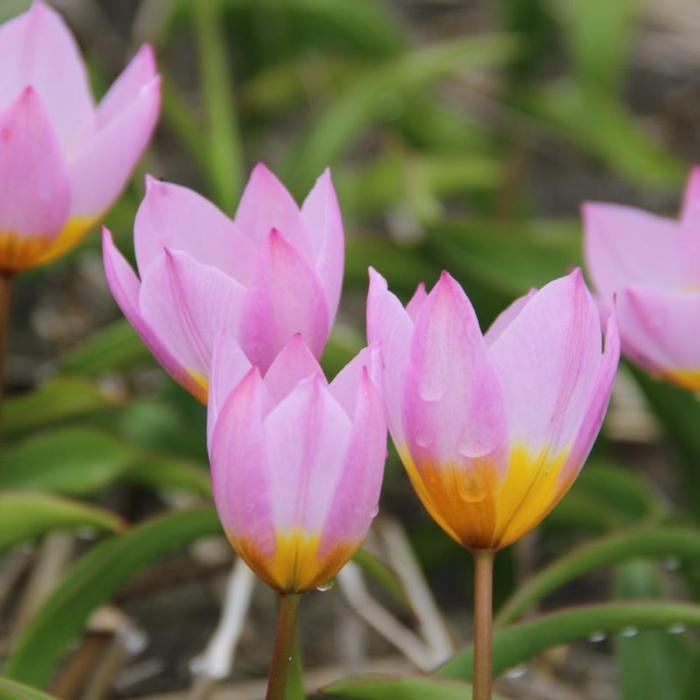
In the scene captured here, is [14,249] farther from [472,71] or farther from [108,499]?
[472,71]

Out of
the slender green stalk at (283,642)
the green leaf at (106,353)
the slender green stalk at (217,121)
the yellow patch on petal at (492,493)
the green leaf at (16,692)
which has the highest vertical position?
the slender green stalk at (217,121)

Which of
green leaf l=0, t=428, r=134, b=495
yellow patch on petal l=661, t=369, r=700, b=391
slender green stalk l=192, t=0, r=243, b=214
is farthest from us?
slender green stalk l=192, t=0, r=243, b=214

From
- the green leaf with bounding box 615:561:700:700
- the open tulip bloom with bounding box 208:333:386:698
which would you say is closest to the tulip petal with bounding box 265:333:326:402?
the open tulip bloom with bounding box 208:333:386:698

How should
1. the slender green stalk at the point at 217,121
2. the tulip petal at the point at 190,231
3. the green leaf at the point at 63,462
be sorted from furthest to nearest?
1. the slender green stalk at the point at 217,121
2. the green leaf at the point at 63,462
3. the tulip petal at the point at 190,231

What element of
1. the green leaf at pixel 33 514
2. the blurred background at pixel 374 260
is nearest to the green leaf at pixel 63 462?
the blurred background at pixel 374 260

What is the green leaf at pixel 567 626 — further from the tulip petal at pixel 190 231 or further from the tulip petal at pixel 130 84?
the tulip petal at pixel 130 84

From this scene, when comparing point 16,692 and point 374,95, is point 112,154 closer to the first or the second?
point 16,692

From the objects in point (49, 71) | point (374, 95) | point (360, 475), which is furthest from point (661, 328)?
point (374, 95)

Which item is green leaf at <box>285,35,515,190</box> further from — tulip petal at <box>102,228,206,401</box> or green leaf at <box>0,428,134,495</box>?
tulip petal at <box>102,228,206,401</box>

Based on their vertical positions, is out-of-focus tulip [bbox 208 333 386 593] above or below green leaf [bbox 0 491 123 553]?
below
